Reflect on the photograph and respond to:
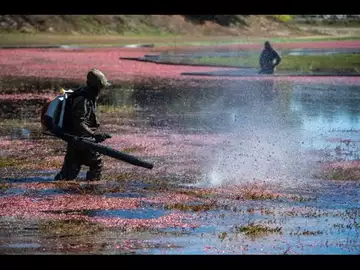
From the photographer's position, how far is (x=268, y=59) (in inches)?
463

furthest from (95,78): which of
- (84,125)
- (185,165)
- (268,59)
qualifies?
(268,59)

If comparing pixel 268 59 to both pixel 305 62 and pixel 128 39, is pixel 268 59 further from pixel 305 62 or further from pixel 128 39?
pixel 128 39

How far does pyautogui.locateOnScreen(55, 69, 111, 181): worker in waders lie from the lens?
1032cm

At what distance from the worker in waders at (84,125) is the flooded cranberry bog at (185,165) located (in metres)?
0.17

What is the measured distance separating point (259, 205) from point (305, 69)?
8.20 feet

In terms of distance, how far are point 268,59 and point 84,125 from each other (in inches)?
103

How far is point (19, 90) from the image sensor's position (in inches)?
462

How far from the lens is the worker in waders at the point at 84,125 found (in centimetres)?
1032

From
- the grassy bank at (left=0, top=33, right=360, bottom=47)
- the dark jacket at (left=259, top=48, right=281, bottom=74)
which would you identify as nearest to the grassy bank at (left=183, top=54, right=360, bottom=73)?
the dark jacket at (left=259, top=48, right=281, bottom=74)

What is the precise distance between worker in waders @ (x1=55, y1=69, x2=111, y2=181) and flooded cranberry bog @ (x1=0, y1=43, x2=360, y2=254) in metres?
0.17

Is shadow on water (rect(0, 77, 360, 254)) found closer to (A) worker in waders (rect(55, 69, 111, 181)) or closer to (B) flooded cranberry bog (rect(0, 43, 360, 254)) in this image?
(B) flooded cranberry bog (rect(0, 43, 360, 254))

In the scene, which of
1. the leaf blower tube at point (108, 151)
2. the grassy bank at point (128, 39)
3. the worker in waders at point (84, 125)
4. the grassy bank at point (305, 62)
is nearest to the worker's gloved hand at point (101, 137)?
the worker in waders at point (84, 125)
